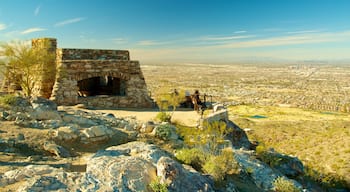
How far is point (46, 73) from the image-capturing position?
16.3 m

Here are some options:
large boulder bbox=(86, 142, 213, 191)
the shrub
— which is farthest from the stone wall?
the shrub

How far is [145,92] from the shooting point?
17.5 metres

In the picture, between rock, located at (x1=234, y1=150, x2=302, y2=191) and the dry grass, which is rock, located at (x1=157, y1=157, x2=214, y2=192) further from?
the dry grass

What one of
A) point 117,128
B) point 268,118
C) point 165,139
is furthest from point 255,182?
point 268,118

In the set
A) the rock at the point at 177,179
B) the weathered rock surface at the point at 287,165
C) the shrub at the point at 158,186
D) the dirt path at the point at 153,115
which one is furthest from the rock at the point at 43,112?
the weathered rock surface at the point at 287,165

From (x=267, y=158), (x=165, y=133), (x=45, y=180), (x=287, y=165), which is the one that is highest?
(x=45, y=180)

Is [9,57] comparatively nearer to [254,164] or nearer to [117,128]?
[117,128]

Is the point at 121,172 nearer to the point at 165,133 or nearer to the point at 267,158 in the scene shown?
the point at 165,133

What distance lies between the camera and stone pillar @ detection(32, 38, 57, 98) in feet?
53.6

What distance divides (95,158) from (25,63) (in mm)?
9953

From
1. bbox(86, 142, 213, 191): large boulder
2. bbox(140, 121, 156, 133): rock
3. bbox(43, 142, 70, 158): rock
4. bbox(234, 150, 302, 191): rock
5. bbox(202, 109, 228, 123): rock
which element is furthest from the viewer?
bbox(202, 109, 228, 123): rock

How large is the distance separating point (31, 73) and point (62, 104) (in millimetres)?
2148

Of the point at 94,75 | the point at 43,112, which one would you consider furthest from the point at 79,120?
the point at 94,75

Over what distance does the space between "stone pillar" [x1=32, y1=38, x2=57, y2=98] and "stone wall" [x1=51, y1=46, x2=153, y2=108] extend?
17.7 inches
